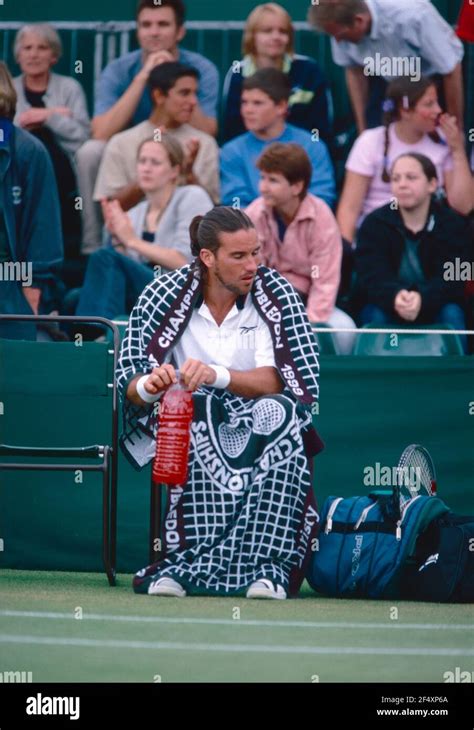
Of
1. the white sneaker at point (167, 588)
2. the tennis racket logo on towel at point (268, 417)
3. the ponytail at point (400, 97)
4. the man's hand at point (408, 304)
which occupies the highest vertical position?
the ponytail at point (400, 97)

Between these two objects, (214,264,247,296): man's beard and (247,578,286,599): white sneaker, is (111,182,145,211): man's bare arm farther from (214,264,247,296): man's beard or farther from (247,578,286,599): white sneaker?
(247,578,286,599): white sneaker

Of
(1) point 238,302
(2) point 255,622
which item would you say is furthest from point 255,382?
(2) point 255,622

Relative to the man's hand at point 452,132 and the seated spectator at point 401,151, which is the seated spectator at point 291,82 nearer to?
the seated spectator at point 401,151

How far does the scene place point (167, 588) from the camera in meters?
6.57

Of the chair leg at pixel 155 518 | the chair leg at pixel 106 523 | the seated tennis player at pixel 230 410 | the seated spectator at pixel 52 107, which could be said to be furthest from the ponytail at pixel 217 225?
the seated spectator at pixel 52 107

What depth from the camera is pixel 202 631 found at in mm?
5531

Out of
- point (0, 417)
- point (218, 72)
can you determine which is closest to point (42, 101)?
point (218, 72)

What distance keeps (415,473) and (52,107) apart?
3280 mm

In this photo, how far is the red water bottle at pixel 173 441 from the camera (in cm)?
647

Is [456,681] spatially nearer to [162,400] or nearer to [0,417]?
[162,400]

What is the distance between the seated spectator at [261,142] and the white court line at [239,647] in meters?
4.16

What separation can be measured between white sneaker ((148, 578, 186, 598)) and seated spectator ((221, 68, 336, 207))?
297 centimetres

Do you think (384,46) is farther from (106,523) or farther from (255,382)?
(106,523)

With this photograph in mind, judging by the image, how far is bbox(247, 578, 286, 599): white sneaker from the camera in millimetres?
6516
